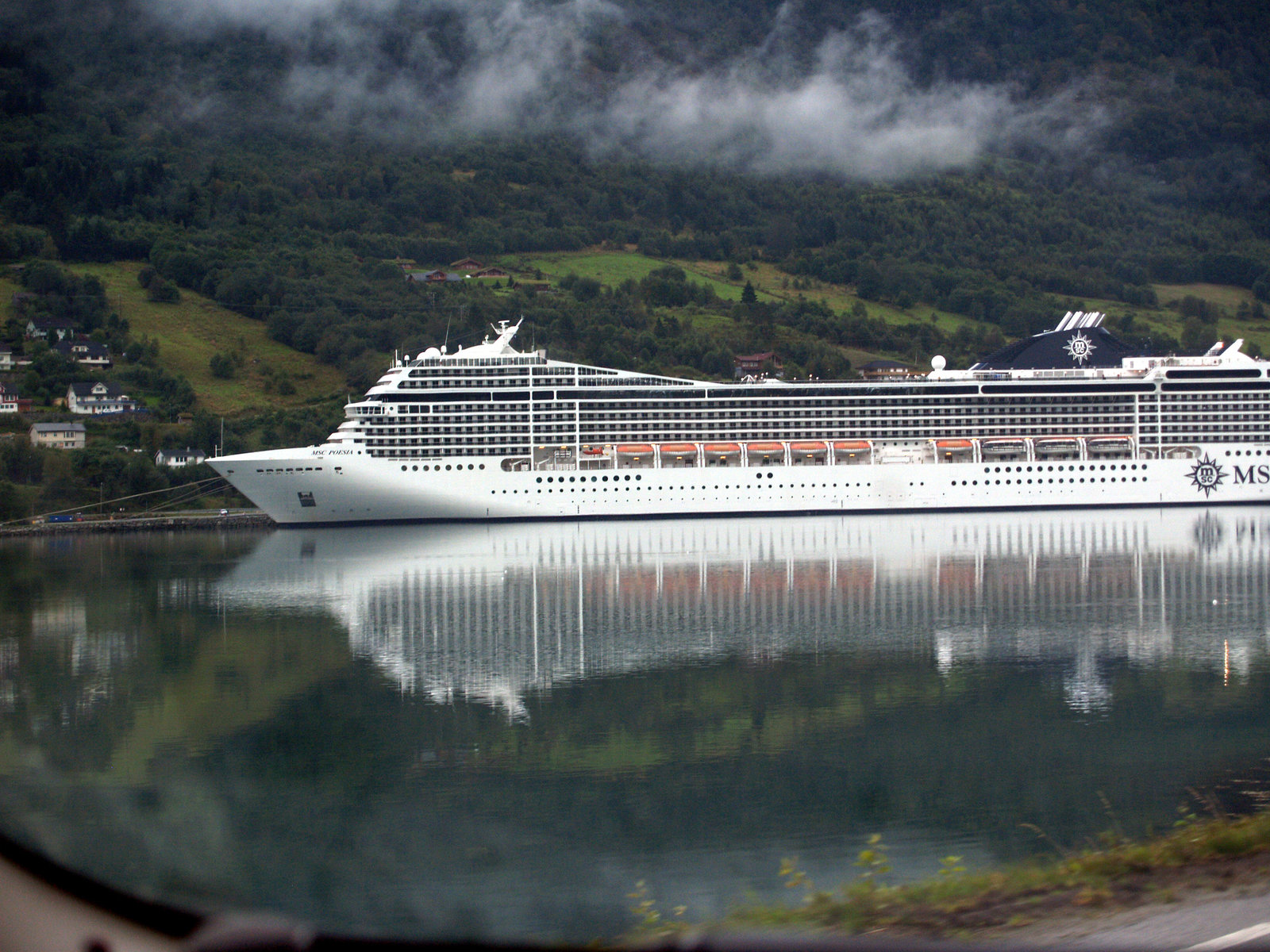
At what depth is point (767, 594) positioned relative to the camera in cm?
2948

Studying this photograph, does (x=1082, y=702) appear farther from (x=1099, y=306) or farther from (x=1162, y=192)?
(x=1162, y=192)

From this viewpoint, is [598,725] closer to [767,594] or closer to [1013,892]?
[1013,892]

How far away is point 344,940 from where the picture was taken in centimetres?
356

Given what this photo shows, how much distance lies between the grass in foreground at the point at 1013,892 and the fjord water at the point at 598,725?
3.11 feet

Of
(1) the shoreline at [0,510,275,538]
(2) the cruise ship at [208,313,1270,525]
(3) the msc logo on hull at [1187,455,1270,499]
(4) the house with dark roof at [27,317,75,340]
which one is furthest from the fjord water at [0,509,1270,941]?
(4) the house with dark roof at [27,317,75,340]

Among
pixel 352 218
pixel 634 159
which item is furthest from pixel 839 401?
pixel 634 159

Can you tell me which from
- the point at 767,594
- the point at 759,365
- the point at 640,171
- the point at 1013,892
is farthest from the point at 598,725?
the point at 640,171

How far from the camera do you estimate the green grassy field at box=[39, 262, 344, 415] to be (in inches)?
2958

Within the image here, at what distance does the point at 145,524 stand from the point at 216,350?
28755 millimetres

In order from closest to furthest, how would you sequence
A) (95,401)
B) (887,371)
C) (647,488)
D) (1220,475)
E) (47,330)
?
(647,488)
(1220,475)
(887,371)
(95,401)
(47,330)

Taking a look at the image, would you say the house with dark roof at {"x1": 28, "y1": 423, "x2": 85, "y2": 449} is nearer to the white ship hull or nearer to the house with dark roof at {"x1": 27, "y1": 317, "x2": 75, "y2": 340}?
the house with dark roof at {"x1": 27, "y1": 317, "x2": 75, "y2": 340}

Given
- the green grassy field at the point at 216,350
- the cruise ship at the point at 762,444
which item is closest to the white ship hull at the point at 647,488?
the cruise ship at the point at 762,444

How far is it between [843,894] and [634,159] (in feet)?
508

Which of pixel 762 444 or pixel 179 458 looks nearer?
pixel 762 444
